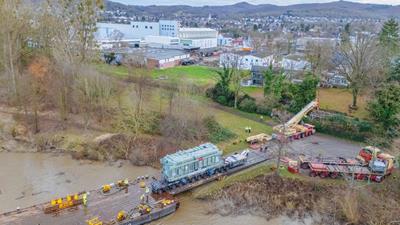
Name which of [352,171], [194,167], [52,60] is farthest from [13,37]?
[352,171]

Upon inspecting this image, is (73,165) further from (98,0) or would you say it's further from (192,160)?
(98,0)

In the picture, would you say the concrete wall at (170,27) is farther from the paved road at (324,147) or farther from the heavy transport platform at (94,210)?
the heavy transport platform at (94,210)

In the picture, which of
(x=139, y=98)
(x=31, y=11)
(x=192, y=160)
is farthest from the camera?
(x=31, y=11)

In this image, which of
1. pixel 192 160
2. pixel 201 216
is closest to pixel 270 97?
pixel 192 160

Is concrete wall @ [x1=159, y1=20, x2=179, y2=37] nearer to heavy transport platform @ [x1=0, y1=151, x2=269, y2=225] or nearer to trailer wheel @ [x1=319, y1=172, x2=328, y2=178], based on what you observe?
trailer wheel @ [x1=319, y1=172, x2=328, y2=178]

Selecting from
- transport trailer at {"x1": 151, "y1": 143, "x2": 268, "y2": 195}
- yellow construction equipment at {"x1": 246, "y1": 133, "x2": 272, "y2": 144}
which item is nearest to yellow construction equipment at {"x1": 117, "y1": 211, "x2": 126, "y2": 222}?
transport trailer at {"x1": 151, "y1": 143, "x2": 268, "y2": 195}

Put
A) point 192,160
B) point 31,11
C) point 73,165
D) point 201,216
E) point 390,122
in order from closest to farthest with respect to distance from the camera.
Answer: point 201,216 → point 192,160 → point 73,165 → point 390,122 → point 31,11

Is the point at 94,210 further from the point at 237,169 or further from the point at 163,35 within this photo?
the point at 163,35
